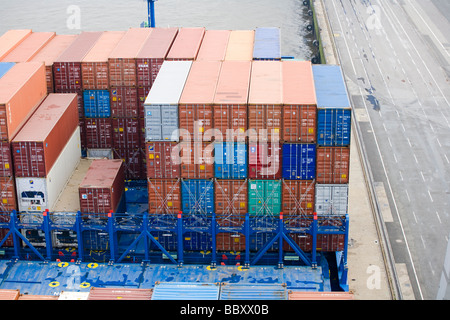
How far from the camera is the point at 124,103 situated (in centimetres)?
5878

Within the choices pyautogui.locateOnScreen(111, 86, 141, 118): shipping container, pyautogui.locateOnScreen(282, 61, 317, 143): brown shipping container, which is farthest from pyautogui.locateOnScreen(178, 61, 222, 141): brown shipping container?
pyautogui.locateOnScreen(111, 86, 141, 118): shipping container

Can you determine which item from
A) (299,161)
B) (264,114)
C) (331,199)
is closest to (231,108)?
(264,114)

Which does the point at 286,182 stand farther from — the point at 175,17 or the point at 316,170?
the point at 175,17

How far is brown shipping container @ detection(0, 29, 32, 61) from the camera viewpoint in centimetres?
6312

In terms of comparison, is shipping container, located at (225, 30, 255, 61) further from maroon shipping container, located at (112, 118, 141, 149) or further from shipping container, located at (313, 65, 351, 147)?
shipping container, located at (313, 65, 351, 147)

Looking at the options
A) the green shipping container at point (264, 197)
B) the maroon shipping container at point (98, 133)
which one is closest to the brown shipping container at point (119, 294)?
the green shipping container at point (264, 197)

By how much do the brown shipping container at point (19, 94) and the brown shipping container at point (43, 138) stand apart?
0.57 metres

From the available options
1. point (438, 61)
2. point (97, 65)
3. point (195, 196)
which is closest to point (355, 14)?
point (438, 61)

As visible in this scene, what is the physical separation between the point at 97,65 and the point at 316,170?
72.6 ft

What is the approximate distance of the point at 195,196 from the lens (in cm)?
4841

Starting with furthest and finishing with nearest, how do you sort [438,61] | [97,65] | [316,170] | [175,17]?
[175,17], [438,61], [97,65], [316,170]

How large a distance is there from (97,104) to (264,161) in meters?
18.7

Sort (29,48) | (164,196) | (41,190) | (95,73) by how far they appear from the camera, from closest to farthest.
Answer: (164,196) → (41,190) → (95,73) → (29,48)

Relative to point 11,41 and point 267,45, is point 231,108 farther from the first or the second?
point 11,41
